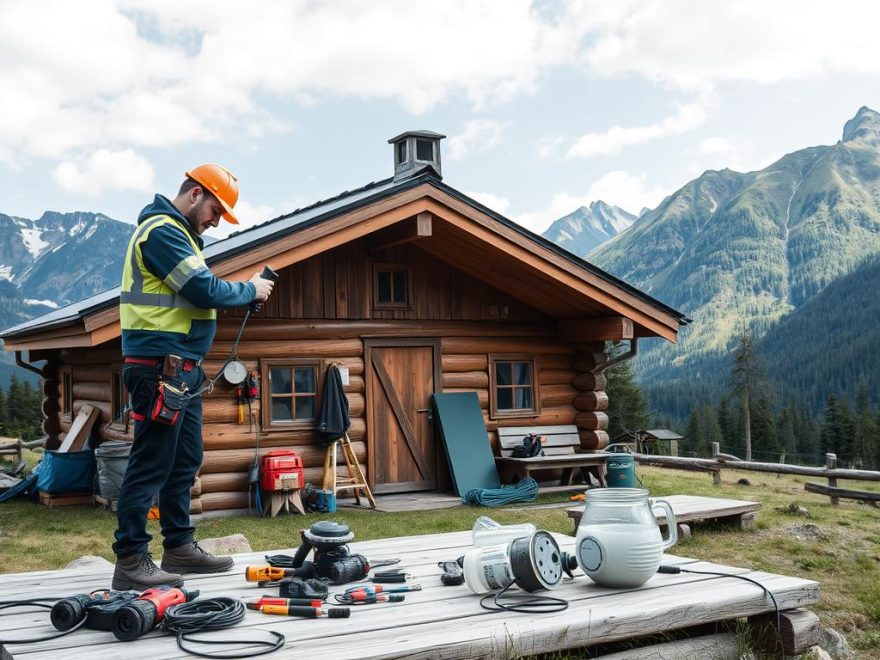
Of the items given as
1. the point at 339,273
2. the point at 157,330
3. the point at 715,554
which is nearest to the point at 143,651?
the point at 157,330

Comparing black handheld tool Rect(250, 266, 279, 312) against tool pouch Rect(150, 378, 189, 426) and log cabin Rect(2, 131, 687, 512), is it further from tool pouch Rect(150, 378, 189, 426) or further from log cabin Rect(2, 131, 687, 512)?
log cabin Rect(2, 131, 687, 512)

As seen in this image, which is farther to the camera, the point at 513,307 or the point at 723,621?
the point at 513,307

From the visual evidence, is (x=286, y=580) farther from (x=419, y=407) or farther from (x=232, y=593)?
(x=419, y=407)

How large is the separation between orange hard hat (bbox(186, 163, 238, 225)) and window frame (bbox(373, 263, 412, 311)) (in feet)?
24.1

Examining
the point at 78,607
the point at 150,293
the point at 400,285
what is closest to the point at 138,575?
Answer: the point at 78,607

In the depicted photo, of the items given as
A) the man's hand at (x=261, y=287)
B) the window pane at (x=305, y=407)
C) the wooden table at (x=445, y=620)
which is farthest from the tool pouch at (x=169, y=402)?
the window pane at (x=305, y=407)

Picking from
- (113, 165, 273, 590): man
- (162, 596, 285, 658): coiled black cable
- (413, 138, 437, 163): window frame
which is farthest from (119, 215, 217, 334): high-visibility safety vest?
(413, 138, 437, 163): window frame

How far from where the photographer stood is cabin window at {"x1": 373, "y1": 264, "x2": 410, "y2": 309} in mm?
12297

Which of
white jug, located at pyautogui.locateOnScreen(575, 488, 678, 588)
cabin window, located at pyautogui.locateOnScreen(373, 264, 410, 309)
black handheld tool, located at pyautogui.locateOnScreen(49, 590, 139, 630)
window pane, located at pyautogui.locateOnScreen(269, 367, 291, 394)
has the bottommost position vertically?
black handheld tool, located at pyautogui.locateOnScreen(49, 590, 139, 630)

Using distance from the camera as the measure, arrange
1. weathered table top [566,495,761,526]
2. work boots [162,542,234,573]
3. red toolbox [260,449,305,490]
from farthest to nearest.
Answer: red toolbox [260,449,305,490] → weathered table top [566,495,761,526] → work boots [162,542,234,573]

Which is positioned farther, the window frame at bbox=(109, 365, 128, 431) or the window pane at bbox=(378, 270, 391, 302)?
the window pane at bbox=(378, 270, 391, 302)

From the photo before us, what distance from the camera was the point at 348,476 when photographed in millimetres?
11898

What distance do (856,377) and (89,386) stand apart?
417ft

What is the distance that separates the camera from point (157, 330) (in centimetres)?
457
